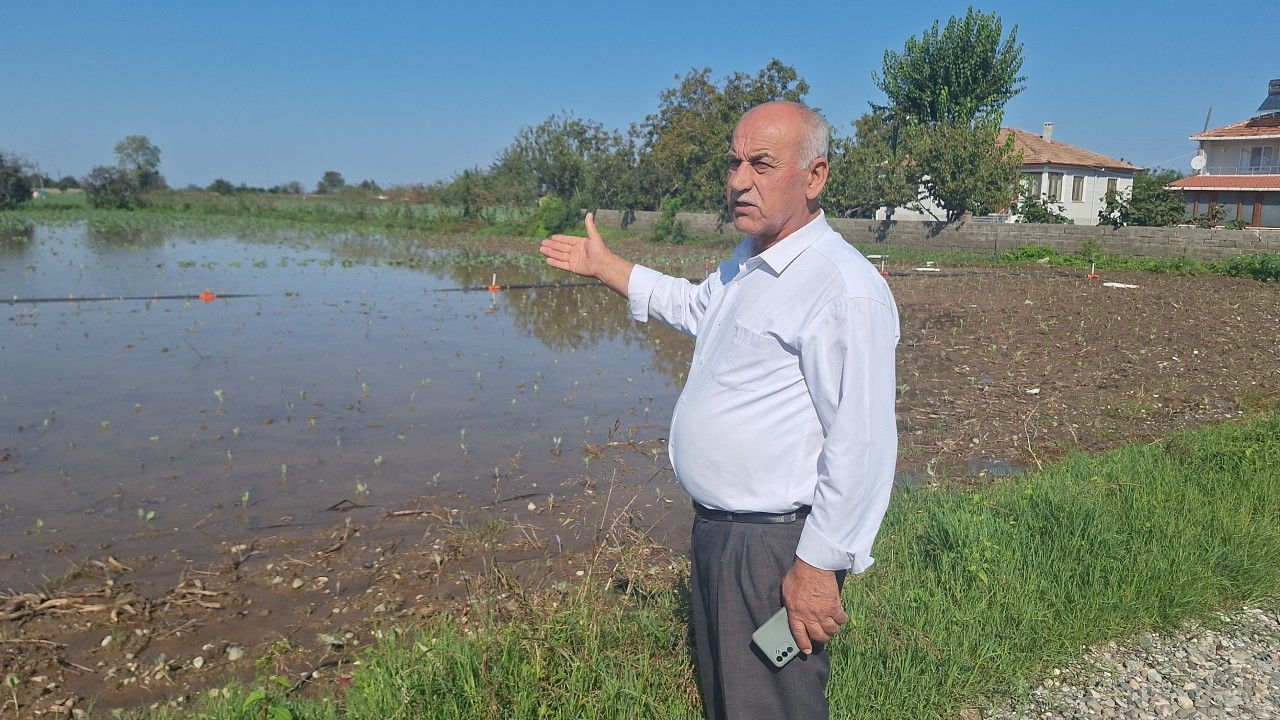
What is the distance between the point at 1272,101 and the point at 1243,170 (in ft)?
11.7

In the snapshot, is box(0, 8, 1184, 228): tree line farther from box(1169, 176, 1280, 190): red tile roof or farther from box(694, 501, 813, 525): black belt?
box(694, 501, 813, 525): black belt

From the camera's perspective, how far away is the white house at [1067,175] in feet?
124

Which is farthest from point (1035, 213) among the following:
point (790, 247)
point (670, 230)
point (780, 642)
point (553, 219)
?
point (780, 642)

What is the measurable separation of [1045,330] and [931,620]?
1057 centimetres

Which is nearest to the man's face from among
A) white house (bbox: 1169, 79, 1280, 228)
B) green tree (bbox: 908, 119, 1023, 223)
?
green tree (bbox: 908, 119, 1023, 223)

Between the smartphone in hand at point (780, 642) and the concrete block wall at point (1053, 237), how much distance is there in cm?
2480

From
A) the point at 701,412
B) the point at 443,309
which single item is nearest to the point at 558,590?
the point at 701,412

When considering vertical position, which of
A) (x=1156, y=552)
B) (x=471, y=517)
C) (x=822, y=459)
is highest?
(x=822, y=459)

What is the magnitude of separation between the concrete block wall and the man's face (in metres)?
24.7

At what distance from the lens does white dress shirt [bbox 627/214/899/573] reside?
208cm

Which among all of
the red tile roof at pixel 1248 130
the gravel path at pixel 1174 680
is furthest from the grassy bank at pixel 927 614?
the red tile roof at pixel 1248 130

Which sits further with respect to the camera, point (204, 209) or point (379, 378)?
point (204, 209)

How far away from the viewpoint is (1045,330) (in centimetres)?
1290

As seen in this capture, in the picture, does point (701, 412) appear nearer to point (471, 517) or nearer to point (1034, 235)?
point (471, 517)
